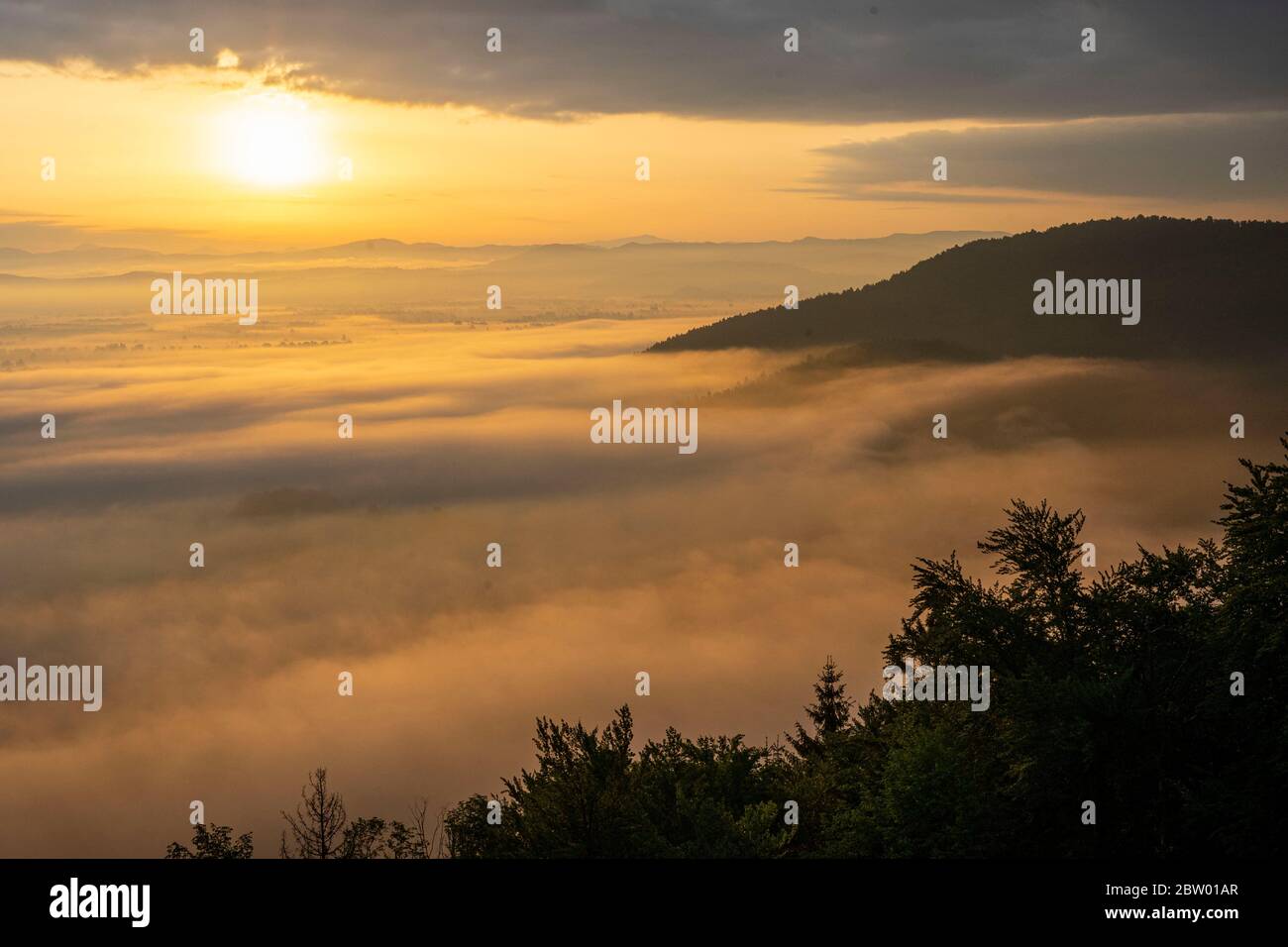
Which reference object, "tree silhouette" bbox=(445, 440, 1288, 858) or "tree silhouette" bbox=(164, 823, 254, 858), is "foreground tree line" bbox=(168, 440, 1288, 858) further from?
"tree silhouette" bbox=(164, 823, 254, 858)

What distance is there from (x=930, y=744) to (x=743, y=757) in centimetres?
1442

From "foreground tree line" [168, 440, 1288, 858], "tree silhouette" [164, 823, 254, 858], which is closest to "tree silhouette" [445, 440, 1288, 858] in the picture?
"foreground tree line" [168, 440, 1288, 858]

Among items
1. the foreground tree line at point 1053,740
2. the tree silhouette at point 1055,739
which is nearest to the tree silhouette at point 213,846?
the foreground tree line at point 1053,740

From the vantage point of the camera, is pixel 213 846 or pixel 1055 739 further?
pixel 213 846

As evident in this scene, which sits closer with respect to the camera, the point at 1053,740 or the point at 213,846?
the point at 1053,740

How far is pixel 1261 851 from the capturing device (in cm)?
2527

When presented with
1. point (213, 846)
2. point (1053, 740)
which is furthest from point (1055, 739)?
point (213, 846)

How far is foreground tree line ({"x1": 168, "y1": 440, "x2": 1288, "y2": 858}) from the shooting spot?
28438mm

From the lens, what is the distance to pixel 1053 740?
29203 mm

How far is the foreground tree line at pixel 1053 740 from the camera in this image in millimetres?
28438

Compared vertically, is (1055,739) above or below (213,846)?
above

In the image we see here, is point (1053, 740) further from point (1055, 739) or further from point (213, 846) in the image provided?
point (213, 846)
